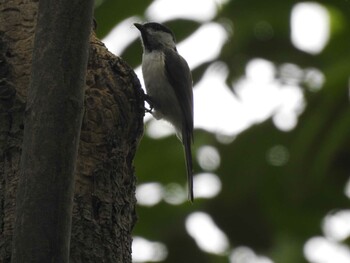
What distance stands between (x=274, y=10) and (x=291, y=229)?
2.80 ft

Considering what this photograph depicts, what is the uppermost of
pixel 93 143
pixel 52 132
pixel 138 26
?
pixel 138 26

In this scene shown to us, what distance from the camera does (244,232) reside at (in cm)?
354

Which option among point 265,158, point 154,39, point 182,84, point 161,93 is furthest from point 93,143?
point 154,39

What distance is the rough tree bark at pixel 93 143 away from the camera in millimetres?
2291

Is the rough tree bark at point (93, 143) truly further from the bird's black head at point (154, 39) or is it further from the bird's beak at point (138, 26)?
the bird's beak at point (138, 26)

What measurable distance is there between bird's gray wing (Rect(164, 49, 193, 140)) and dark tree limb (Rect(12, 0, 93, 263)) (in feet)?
10.1

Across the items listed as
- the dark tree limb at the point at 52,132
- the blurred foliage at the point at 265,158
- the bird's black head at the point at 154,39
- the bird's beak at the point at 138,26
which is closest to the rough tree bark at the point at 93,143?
the blurred foliage at the point at 265,158

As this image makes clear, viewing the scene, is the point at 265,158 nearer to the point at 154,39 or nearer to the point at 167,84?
the point at 167,84

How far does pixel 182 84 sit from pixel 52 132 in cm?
328

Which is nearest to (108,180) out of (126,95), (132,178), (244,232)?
(132,178)

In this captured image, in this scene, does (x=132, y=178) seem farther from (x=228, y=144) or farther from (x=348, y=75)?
(x=348, y=75)

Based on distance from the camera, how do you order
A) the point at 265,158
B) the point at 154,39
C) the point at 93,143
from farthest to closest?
the point at 154,39, the point at 265,158, the point at 93,143

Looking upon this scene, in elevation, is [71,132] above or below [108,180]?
below

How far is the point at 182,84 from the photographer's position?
4.89 metres
